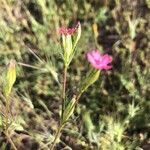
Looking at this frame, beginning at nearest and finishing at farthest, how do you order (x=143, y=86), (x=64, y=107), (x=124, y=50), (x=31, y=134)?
1. (x=64, y=107)
2. (x=31, y=134)
3. (x=143, y=86)
4. (x=124, y=50)

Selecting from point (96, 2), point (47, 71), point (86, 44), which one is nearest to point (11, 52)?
point (47, 71)

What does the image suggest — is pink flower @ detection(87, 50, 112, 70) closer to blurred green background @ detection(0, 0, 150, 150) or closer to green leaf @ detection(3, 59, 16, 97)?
green leaf @ detection(3, 59, 16, 97)

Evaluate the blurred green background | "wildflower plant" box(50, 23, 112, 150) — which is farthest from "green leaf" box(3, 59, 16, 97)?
the blurred green background

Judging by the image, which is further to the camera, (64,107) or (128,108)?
(128,108)

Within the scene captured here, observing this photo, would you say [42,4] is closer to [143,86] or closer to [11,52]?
[11,52]

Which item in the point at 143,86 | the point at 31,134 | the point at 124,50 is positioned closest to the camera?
the point at 31,134

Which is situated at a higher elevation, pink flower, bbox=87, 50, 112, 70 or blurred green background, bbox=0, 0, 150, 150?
pink flower, bbox=87, 50, 112, 70

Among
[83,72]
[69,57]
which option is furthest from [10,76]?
[83,72]

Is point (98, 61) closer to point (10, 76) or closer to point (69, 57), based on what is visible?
point (69, 57)

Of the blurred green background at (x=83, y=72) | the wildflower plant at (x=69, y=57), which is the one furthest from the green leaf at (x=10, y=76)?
the blurred green background at (x=83, y=72)
